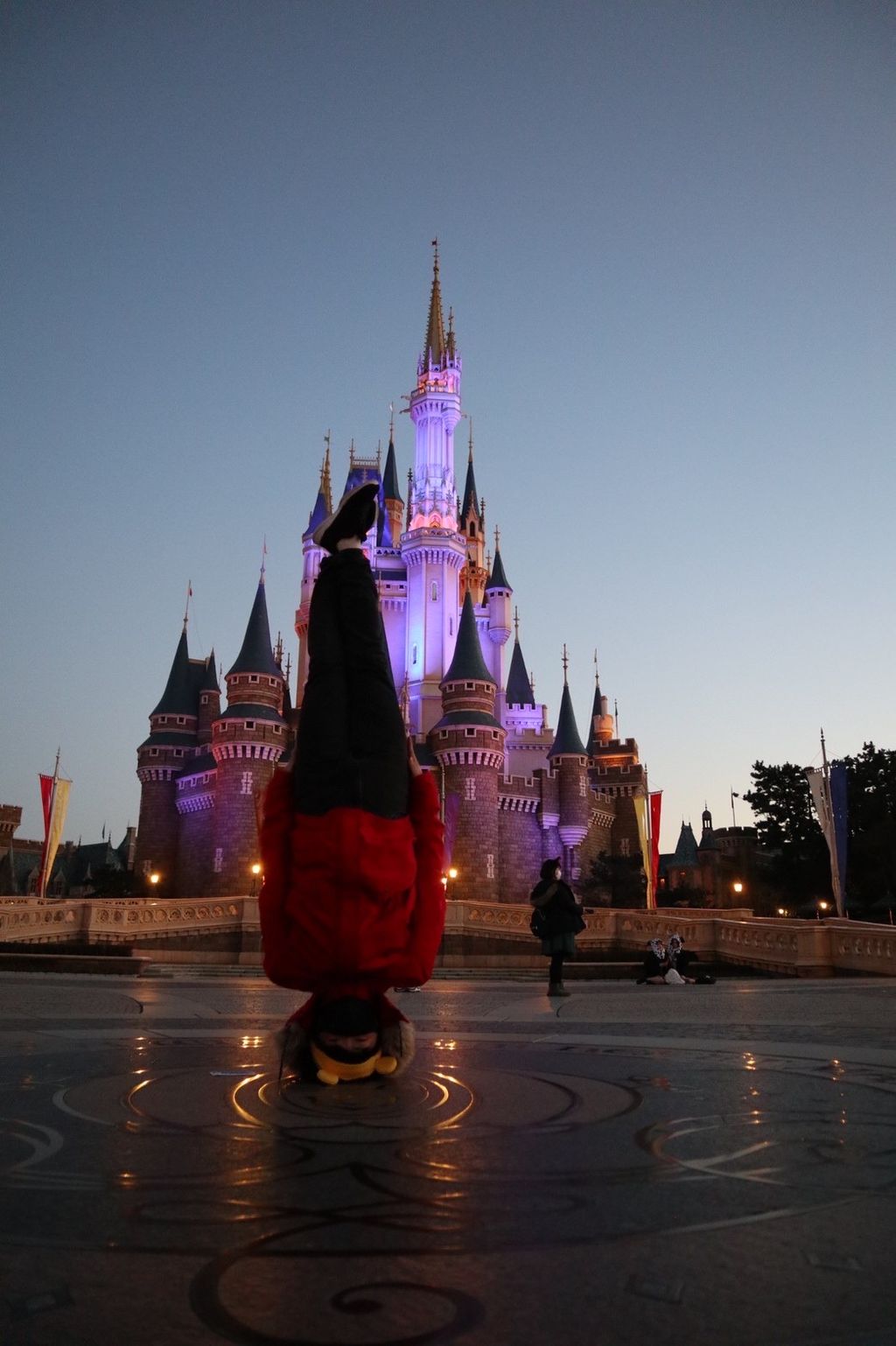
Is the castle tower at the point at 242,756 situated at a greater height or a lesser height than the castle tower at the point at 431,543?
lesser

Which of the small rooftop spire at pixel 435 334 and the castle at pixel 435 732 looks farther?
the small rooftop spire at pixel 435 334

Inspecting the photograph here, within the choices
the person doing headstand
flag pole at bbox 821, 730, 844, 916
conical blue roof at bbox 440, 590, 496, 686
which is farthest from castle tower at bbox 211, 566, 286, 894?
the person doing headstand

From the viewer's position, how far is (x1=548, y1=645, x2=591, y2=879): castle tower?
52062 millimetres

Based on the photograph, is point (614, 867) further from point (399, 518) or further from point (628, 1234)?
point (628, 1234)

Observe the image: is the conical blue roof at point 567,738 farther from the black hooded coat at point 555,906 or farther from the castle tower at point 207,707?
the black hooded coat at point 555,906

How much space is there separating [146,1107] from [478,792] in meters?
43.8

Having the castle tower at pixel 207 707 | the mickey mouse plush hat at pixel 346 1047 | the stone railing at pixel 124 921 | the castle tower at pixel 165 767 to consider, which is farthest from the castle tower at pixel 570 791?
the mickey mouse plush hat at pixel 346 1047

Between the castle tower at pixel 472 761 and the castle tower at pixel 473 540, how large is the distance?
45.7 ft

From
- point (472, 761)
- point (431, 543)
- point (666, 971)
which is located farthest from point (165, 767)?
point (666, 971)

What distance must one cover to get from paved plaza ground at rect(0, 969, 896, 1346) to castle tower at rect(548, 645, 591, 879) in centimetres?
4670

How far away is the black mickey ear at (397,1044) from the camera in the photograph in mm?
5176

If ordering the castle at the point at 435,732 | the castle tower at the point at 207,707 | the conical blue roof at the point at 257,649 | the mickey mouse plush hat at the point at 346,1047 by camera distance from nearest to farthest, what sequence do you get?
1. the mickey mouse plush hat at the point at 346,1047
2. the castle at the point at 435,732
3. the conical blue roof at the point at 257,649
4. the castle tower at the point at 207,707

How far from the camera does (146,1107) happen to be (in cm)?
414

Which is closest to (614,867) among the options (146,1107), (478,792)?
(478,792)
